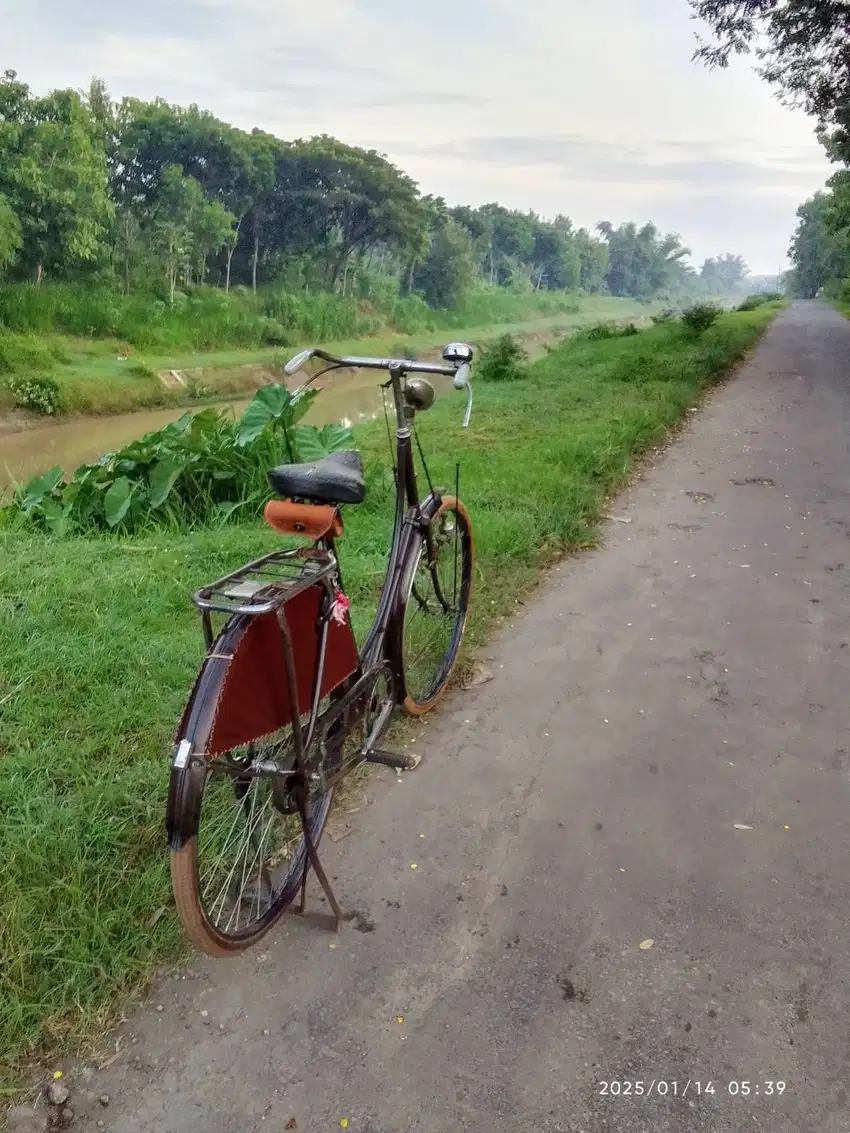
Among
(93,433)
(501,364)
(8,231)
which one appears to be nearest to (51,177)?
(8,231)

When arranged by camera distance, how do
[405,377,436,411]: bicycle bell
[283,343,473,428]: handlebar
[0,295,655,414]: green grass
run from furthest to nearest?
[0,295,655,414]: green grass < [405,377,436,411]: bicycle bell < [283,343,473,428]: handlebar

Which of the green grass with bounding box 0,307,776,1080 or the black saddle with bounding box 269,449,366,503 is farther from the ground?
the black saddle with bounding box 269,449,366,503

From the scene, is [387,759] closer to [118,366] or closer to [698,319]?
[698,319]

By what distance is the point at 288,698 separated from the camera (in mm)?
1854

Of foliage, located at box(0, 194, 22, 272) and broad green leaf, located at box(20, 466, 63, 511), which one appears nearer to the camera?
broad green leaf, located at box(20, 466, 63, 511)

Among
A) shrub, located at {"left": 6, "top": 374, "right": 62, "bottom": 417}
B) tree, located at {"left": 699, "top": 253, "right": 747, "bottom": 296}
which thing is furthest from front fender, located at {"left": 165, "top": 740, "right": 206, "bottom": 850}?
tree, located at {"left": 699, "top": 253, "right": 747, "bottom": 296}

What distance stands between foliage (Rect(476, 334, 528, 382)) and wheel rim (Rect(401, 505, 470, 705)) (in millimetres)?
9883

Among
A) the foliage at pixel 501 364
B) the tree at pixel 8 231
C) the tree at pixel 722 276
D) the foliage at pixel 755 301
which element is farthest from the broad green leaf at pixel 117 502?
the tree at pixel 722 276

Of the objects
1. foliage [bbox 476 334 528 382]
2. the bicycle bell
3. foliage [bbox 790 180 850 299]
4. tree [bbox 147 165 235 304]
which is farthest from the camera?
foliage [bbox 790 180 850 299]

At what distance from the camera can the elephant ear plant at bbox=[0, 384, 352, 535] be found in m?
5.09

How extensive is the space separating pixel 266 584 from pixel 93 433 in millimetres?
14647

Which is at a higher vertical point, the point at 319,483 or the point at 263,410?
the point at 319,483

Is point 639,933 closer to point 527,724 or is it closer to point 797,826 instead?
point 797,826

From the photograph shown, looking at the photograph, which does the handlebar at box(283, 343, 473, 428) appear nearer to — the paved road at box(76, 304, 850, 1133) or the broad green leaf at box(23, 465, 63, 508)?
the paved road at box(76, 304, 850, 1133)
